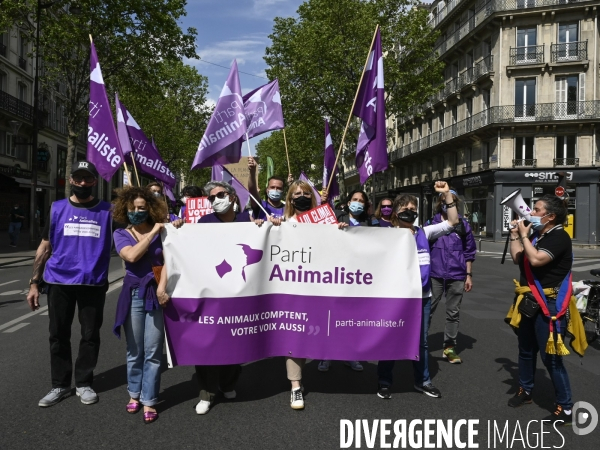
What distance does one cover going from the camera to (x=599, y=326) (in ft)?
23.1

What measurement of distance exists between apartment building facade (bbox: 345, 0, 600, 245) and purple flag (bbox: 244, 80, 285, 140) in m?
27.1

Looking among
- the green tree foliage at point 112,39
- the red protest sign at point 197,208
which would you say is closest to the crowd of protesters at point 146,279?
the red protest sign at point 197,208

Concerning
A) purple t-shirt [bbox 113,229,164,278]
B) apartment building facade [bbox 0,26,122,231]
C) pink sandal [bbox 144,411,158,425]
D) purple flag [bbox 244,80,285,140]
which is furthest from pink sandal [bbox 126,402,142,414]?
apartment building facade [bbox 0,26,122,231]

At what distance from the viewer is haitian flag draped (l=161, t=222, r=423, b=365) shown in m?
4.44

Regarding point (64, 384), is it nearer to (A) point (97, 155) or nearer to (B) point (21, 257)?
(A) point (97, 155)

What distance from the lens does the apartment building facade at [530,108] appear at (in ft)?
105

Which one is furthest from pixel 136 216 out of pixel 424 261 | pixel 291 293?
pixel 424 261

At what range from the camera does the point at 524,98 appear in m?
33.8

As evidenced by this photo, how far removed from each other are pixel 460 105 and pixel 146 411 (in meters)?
38.4

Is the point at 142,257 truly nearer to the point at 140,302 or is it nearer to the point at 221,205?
the point at 140,302

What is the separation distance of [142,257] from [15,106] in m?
34.1

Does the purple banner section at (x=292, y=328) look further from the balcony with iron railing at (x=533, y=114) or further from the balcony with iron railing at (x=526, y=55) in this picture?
the balcony with iron railing at (x=526, y=55)

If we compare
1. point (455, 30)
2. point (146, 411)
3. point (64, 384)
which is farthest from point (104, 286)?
point (455, 30)

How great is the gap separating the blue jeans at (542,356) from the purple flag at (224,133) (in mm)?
3175
